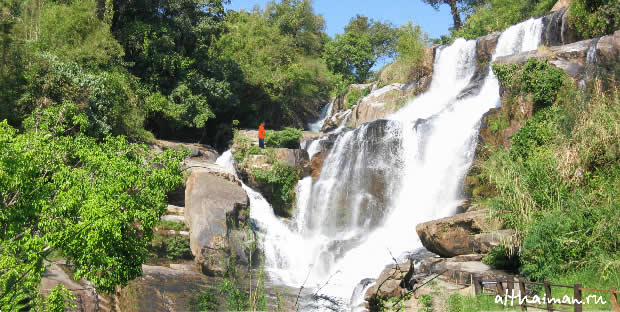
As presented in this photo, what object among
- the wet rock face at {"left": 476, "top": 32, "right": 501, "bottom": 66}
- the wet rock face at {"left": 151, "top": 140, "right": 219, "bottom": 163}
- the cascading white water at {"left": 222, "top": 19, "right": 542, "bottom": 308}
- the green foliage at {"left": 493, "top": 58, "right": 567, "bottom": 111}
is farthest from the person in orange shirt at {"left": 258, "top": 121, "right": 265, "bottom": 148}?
the wet rock face at {"left": 476, "top": 32, "right": 501, "bottom": 66}

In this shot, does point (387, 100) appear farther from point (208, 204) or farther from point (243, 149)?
point (208, 204)

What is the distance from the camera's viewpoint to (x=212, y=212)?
16.4 m

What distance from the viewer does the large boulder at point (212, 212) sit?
15422 mm

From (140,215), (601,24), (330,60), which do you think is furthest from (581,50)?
(330,60)

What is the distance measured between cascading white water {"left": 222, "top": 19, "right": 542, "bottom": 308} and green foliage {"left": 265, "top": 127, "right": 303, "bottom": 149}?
220 cm

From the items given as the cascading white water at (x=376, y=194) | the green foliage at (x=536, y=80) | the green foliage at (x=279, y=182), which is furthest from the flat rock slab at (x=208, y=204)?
the green foliage at (x=536, y=80)

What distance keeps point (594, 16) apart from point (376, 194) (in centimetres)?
1074

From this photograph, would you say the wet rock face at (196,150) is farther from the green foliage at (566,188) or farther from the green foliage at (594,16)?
the green foliage at (594,16)

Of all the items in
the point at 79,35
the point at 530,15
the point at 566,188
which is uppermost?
the point at 530,15

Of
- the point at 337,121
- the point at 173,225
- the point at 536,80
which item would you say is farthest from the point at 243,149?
the point at 536,80

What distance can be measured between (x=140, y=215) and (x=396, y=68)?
2659cm

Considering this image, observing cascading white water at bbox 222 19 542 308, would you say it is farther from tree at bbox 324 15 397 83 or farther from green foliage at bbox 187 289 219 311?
tree at bbox 324 15 397 83

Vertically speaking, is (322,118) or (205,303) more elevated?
(322,118)

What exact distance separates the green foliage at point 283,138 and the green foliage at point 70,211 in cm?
1482
